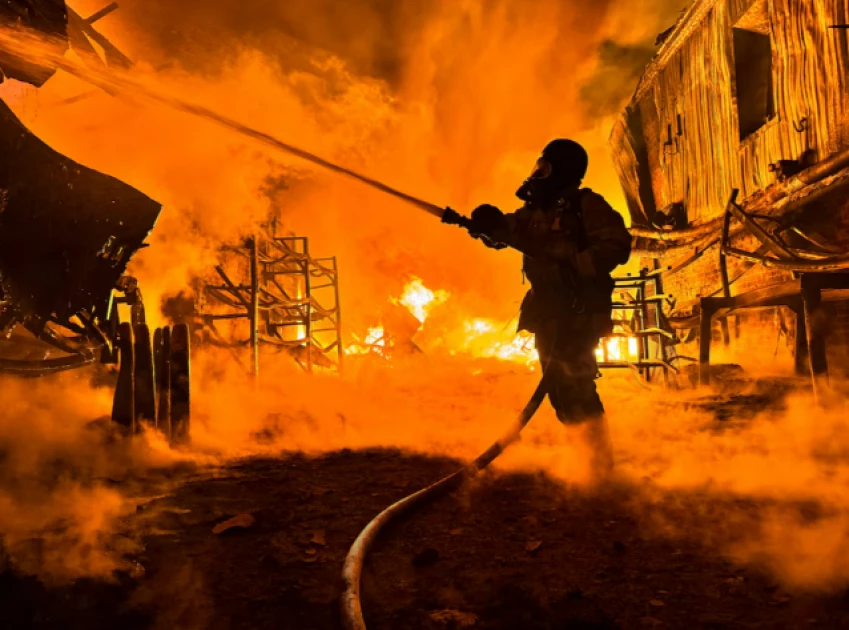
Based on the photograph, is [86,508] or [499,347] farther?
[499,347]

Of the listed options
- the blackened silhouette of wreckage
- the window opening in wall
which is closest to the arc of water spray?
the blackened silhouette of wreckage

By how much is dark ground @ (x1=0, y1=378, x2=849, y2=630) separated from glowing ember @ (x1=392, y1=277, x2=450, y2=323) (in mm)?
20599

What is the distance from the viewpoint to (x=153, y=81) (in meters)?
9.95

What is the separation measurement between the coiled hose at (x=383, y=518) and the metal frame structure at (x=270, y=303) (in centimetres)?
807

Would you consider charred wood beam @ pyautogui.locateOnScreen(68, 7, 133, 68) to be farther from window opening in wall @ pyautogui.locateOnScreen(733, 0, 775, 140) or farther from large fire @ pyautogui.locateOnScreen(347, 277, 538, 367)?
large fire @ pyautogui.locateOnScreen(347, 277, 538, 367)

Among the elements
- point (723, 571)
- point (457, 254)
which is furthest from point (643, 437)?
point (457, 254)

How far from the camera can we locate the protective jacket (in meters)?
3.89

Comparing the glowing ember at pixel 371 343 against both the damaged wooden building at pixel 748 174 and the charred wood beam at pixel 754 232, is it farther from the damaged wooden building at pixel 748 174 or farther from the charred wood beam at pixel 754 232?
the charred wood beam at pixel 754 232

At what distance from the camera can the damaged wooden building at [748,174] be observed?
6789 mm

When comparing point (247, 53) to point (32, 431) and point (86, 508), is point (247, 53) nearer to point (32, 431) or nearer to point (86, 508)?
point (32, 431)

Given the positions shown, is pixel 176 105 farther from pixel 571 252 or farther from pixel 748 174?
pixel 748 174

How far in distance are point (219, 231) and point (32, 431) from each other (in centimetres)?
897

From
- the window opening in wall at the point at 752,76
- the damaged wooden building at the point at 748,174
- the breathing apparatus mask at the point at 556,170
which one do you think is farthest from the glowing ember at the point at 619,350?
the breathing apparatus mask at the point at 556,170

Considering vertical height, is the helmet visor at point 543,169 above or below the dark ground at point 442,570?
above
